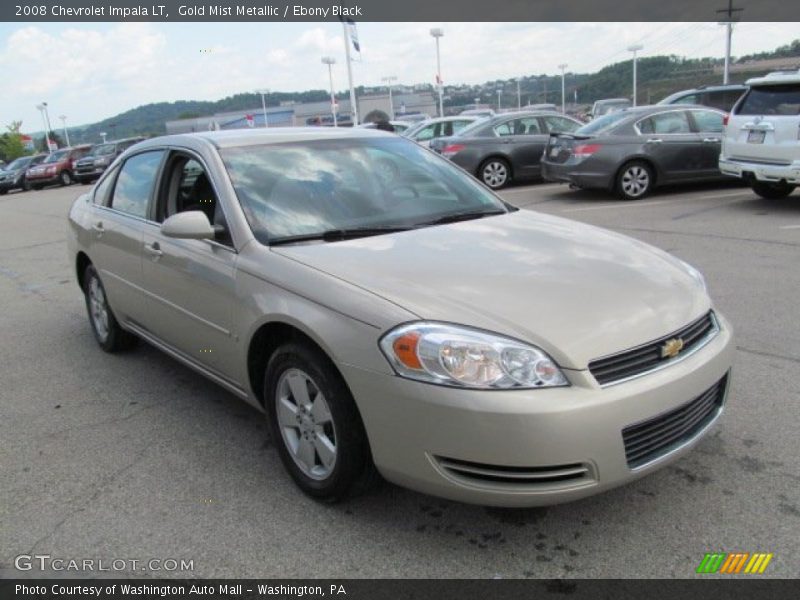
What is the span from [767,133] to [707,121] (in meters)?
2.47

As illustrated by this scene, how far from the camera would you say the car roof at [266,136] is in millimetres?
3832

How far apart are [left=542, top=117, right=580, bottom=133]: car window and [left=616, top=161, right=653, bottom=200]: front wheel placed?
3.38m

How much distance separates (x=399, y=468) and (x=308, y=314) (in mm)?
718

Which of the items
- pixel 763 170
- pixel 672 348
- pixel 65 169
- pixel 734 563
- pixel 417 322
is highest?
pixel 417 322

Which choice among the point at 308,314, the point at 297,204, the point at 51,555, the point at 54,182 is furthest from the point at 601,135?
the point at 54,182

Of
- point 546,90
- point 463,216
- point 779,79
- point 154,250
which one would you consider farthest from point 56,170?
point 546,90

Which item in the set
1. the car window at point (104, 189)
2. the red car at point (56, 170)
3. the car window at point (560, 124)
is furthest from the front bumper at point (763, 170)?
the red car at point (56, 170)

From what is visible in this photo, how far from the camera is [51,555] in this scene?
2754 millimetres

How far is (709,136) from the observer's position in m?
11.0

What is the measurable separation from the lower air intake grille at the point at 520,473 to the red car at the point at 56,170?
31.6 m

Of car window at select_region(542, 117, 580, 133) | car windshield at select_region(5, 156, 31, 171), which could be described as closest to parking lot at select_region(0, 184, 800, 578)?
car window at select_region(542, 117, 580, 133)

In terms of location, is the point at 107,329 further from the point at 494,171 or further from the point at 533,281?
the point at 494,171

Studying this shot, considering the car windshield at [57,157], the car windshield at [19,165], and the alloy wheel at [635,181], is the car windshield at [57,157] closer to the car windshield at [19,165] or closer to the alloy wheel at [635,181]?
the car windshield at [19,165]

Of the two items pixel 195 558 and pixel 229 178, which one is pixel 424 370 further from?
pixel 229 178
